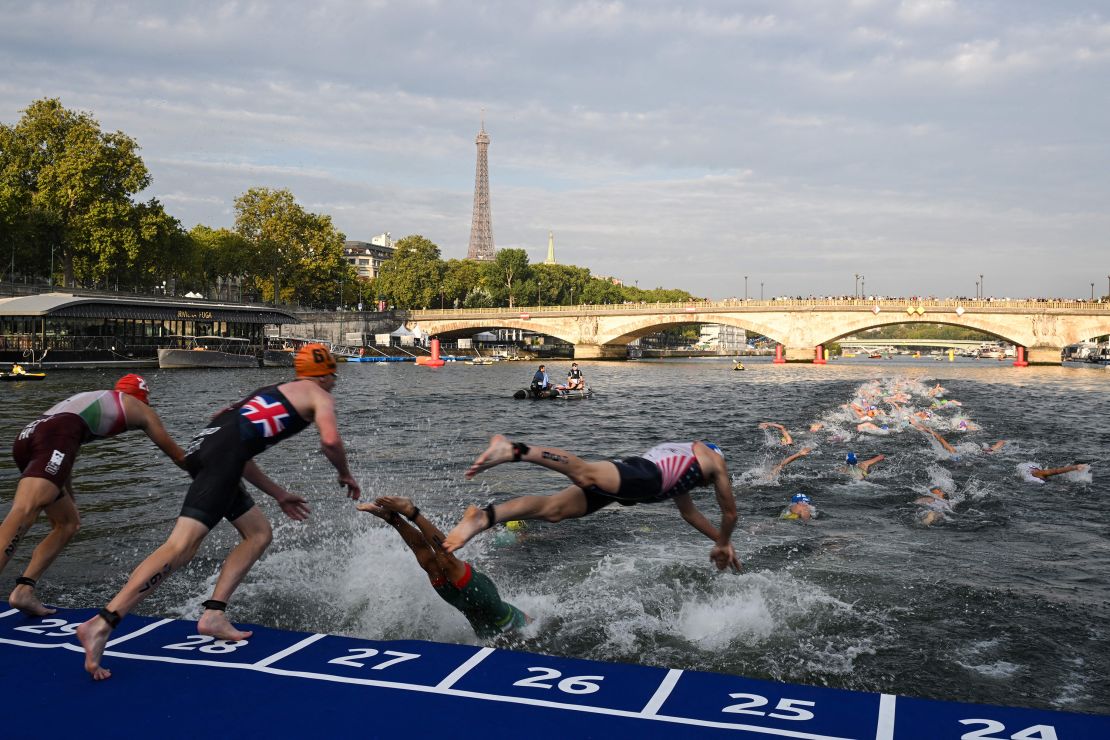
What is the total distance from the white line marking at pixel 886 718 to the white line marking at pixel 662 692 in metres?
1.24

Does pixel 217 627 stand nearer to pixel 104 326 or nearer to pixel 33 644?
pixel 33 644

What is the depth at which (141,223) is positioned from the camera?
67.5m

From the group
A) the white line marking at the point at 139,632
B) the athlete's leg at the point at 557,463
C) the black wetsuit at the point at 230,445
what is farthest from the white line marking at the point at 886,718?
the white line marking at the point at 139,632

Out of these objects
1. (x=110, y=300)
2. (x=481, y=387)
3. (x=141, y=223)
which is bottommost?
(x=481, y=387)

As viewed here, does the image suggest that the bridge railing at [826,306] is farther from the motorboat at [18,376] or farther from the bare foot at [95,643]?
the bare foot at [95,643]

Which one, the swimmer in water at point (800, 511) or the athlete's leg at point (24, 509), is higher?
the athlete's leg at point (24, 509)

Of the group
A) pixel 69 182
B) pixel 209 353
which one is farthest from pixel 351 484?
pixel 69 182

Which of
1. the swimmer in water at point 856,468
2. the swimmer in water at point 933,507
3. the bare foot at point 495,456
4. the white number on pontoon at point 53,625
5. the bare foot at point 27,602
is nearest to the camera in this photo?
the bare foot at point 495,456

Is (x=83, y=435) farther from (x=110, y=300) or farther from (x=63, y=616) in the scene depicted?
(x=110, y=300)

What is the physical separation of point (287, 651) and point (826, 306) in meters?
90.7

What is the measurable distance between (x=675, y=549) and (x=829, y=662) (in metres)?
4.08

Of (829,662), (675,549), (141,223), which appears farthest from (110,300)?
(829,662)

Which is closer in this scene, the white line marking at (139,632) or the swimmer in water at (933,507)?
the white line marking at (139,632)

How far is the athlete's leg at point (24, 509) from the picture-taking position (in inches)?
260
